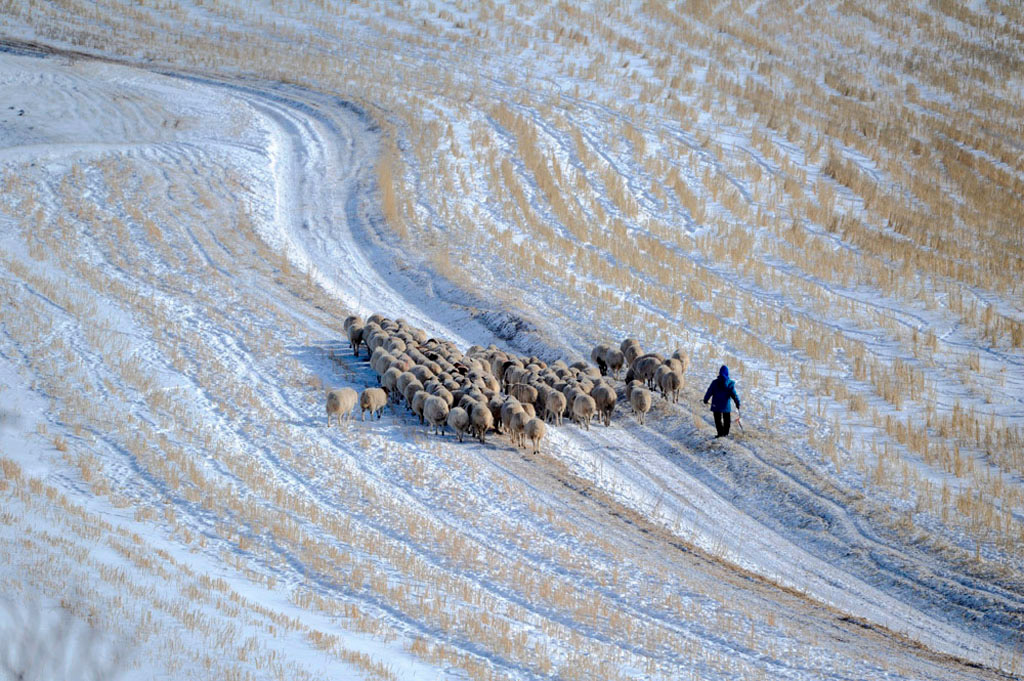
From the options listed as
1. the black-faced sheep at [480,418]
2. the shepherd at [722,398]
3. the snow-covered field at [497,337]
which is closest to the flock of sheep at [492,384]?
the black-faced sheep at [480,418]

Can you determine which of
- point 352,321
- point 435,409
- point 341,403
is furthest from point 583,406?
point 352,321

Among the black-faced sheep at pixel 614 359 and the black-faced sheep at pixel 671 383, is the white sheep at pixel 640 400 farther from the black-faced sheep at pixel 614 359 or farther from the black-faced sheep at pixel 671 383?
the black-faced sheep at pixel 614 359

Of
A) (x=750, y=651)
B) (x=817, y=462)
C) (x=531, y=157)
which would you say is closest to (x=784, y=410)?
(x=817, y=462)

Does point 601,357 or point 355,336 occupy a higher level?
point 601,357

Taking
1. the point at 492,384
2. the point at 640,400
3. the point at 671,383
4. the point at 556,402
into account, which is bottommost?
the point at 492,384

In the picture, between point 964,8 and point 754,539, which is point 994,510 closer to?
point 754,539

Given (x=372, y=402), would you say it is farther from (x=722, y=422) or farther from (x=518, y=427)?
(x=722, y=422)

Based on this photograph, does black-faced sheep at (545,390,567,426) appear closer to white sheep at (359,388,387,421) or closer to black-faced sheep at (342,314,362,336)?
white sheep at (359,388,387,421)
